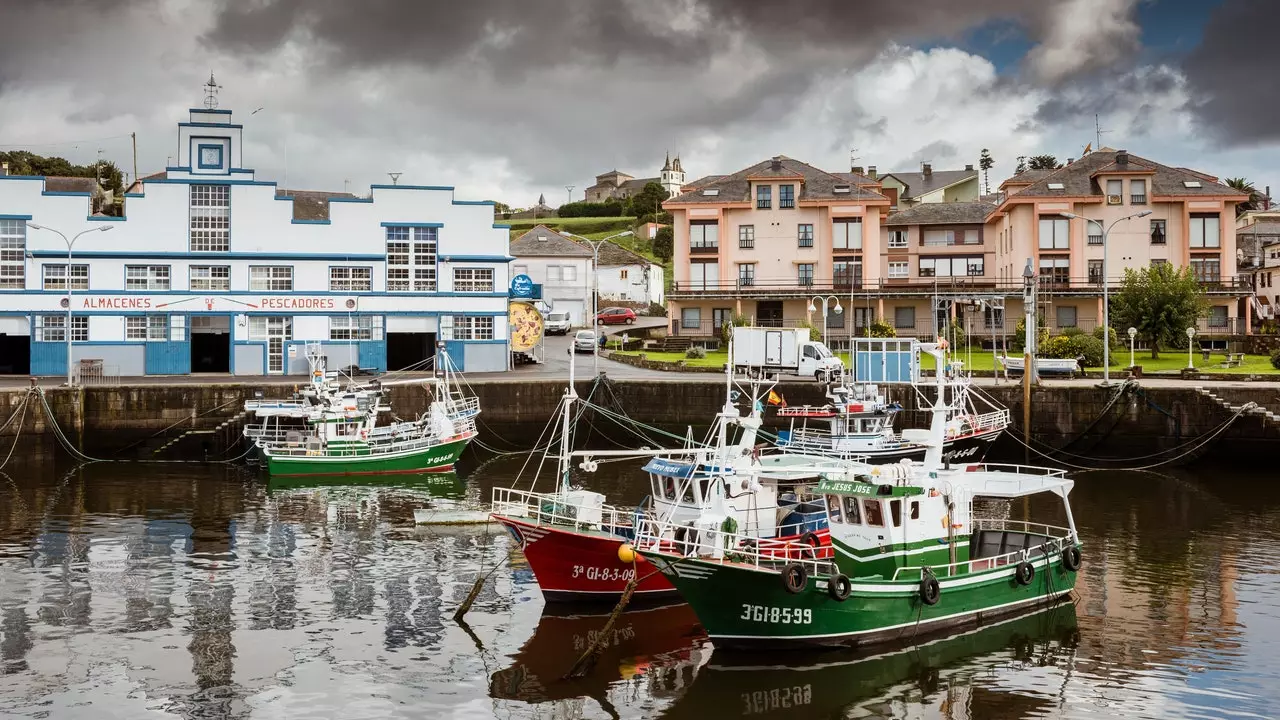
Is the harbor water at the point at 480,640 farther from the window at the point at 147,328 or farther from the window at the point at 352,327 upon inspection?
the window at the point at 352,327

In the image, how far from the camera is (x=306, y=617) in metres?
26.8

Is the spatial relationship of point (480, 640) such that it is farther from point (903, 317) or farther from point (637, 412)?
point (903, 317)

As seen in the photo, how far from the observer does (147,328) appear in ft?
206

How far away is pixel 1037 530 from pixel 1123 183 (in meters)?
49.2

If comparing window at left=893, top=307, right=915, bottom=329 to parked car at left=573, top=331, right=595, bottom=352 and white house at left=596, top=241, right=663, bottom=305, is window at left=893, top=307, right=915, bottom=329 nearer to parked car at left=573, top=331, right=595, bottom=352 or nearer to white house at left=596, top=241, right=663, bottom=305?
parked car at left=573, top=331, right=595, bottom=352

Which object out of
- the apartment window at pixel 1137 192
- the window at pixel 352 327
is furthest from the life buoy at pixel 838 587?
the apartment window at pixel 1137 192

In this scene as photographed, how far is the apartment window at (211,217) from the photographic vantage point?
6378 centimetres

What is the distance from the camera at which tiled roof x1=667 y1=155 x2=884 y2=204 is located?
81062 millimetres

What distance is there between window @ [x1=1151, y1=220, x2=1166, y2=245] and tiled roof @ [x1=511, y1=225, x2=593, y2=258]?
42.6m

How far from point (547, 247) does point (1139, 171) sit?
148 ft

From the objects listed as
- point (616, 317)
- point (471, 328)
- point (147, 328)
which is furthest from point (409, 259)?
point (616, 317)

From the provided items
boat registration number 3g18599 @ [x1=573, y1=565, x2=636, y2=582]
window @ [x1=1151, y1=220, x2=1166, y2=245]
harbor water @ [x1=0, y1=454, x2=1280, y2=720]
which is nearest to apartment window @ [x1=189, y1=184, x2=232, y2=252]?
harbor water @ [x1=0, y1=454, x2=1280, y2=720]

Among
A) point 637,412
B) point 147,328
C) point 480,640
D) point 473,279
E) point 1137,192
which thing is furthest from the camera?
point 1137,192

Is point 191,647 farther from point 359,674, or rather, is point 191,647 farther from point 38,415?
point 38,415
